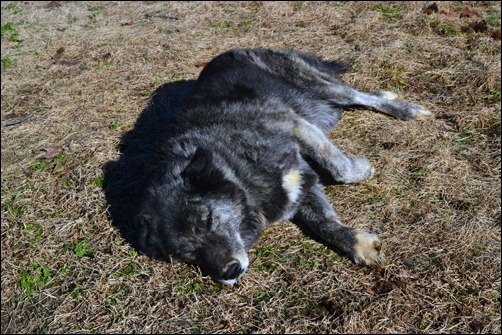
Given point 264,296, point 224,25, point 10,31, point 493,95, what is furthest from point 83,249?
point 10,31

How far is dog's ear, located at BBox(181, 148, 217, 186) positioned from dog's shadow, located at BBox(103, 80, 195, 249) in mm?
542

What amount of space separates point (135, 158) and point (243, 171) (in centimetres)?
167

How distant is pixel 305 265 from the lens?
11.6 feet

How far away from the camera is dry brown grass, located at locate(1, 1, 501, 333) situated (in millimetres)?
3217

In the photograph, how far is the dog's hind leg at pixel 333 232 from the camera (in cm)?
343

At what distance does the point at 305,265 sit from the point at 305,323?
54cm

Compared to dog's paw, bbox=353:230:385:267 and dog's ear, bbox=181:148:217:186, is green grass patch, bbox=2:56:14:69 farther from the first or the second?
dog's paw, bbox=353:230:385:267

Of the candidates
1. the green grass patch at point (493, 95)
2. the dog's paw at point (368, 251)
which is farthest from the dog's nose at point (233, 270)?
the green grass patch at point (493, 95)

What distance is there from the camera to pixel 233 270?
3285 mm

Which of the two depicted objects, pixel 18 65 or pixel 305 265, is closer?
pixel 305 265

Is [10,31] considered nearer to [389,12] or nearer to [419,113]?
[389,12]

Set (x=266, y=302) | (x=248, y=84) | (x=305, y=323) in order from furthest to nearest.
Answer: (x=248, y=84) → (x=266, y=302) → (x=305, y=323)

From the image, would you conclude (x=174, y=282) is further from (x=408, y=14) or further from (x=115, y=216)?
(x=408, y=14)

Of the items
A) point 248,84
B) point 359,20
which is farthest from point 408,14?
point 248,84
